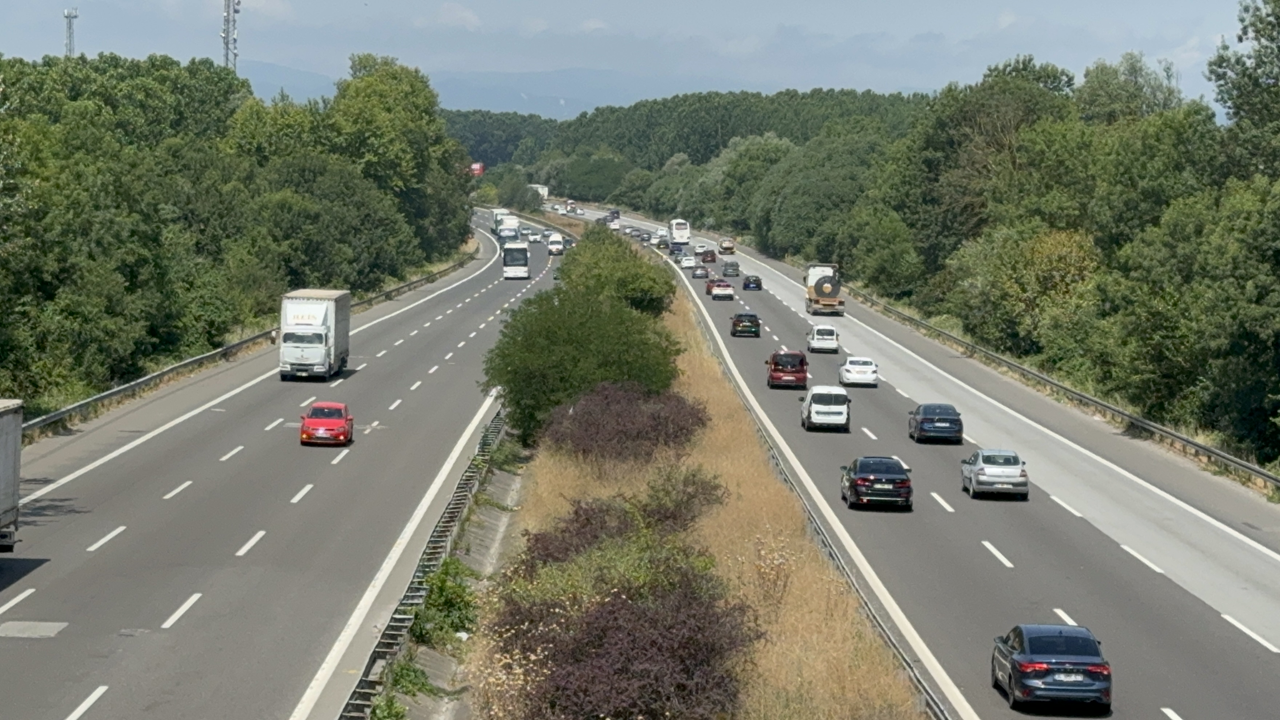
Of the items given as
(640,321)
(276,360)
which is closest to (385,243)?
(276,360)

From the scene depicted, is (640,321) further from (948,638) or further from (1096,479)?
(948,638)

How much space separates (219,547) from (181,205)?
6062 cm

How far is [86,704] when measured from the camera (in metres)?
20.9

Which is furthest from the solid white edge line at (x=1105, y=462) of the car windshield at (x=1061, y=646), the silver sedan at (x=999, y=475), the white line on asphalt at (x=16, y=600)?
the white line on asphalt at (x=16, y=600)

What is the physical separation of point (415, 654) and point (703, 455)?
18.9m

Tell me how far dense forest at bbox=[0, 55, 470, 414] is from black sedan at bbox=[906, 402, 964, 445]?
26812 mm

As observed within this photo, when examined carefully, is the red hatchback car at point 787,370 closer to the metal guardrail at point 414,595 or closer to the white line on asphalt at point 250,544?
the metal guardrail at point 414,595

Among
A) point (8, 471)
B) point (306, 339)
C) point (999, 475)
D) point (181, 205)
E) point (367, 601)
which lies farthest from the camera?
point (181, 205)

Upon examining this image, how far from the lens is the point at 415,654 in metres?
24.3

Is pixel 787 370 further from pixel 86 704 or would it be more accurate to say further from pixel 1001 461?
pixel 86 704

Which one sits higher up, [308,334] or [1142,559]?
[1142,559]

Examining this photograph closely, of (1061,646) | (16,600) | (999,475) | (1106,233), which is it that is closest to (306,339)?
(999,475)

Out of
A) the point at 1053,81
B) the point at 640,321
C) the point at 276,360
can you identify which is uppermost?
the point at 1053,81

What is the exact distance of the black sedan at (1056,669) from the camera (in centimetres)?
2117
